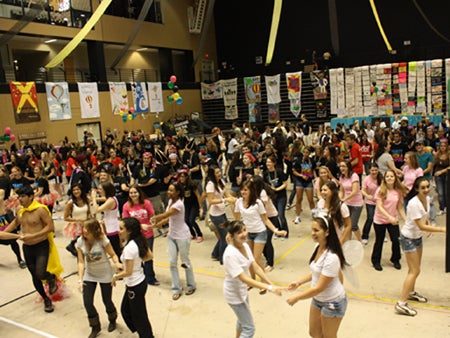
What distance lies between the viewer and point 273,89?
25156 mm

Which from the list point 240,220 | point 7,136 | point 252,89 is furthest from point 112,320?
point 252,89

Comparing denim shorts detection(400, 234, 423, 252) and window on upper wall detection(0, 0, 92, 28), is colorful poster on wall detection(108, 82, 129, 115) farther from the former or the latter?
denim shorts detection(400, 234, 423, 252)

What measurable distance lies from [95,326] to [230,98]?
23.1 metres

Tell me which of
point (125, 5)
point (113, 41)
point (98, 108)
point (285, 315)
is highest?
point (125, 5)

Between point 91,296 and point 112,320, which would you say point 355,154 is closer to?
point 112,320

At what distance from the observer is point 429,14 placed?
2227 centimetres

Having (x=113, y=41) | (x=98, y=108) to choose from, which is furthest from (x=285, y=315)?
(x=113, y=41)

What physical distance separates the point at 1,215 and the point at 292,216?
5862mm

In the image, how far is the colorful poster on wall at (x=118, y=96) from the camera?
72.5 ft

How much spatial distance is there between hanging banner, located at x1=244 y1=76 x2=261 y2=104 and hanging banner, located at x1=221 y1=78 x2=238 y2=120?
94 cm

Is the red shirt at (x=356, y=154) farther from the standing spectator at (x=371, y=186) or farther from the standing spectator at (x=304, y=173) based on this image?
the standing spectator at (x=371, y=186)

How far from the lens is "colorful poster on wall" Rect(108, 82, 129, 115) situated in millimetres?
22094

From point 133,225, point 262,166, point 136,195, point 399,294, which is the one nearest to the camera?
point 133,225

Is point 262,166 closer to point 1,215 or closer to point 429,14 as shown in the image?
point 1,215
